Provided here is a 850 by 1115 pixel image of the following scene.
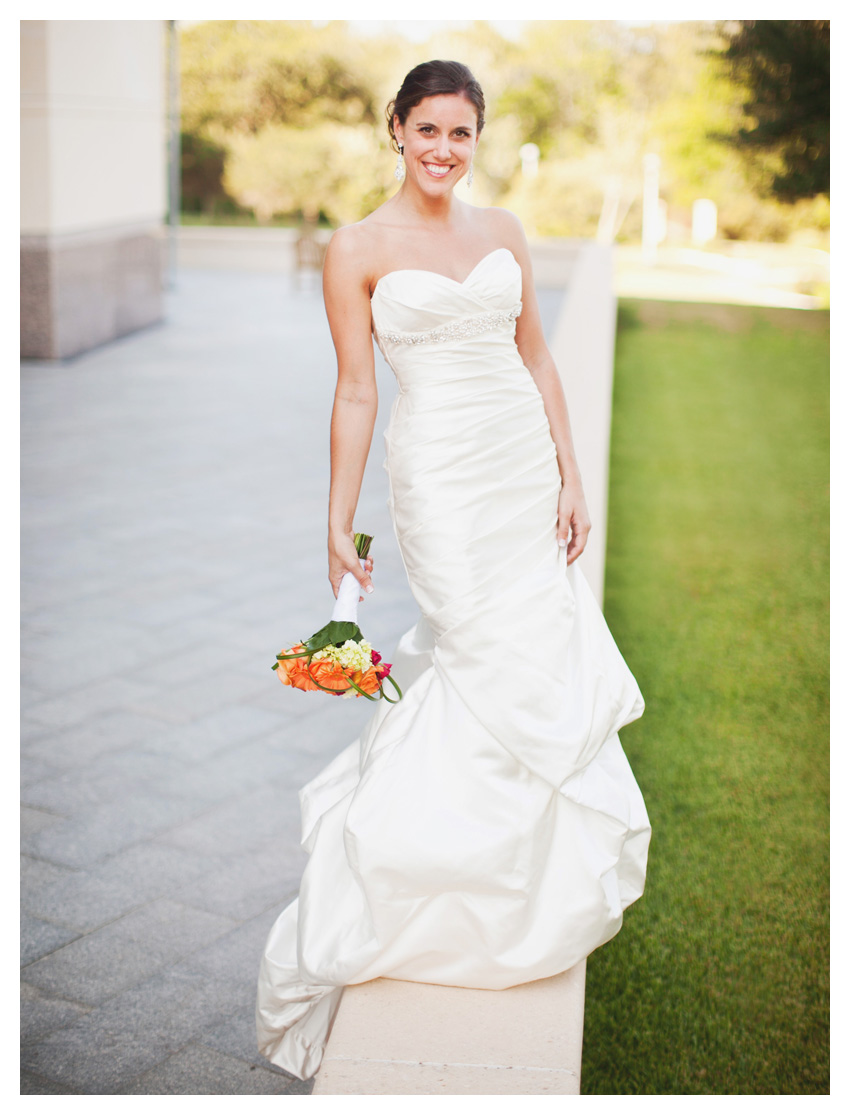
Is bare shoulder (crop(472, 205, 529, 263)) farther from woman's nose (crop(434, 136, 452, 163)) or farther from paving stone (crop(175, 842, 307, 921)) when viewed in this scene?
paving stone (crop(175, 842, 307, 921))

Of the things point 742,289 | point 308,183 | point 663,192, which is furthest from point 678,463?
point 663,192

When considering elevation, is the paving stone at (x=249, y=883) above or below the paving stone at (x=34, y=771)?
below

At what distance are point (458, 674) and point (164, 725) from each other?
2320 millimetres

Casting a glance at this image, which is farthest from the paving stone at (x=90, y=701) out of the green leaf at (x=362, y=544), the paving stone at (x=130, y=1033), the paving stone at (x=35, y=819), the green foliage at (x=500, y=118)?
the green foliage at (x=500, y=118)

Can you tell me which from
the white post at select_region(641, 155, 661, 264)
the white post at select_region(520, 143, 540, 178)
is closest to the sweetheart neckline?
the white post at select_region(520, 143, 540, 178)

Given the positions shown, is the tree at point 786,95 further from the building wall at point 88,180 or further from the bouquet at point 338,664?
the bouquet at point 338,664

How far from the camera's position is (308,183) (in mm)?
27094

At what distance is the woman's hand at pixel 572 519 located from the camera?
2561 mm

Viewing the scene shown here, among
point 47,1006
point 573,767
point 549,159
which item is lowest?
point 47,1006

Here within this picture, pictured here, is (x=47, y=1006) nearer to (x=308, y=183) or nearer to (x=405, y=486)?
(x=405, y=486)

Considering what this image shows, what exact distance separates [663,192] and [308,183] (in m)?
14.4

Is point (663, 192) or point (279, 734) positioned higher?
point (663, 192)

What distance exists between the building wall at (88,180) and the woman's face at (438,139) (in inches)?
361

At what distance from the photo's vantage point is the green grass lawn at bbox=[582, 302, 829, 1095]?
10.0 ft
